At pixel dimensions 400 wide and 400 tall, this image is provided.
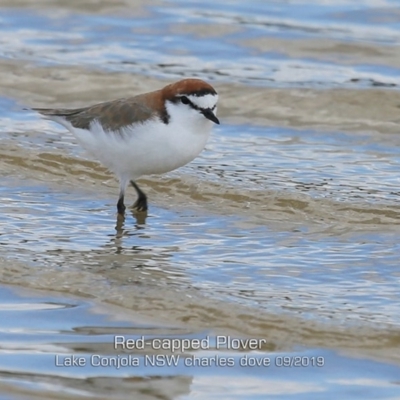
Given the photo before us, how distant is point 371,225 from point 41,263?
260 centimetres

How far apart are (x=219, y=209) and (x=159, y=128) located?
105cm

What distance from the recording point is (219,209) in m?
9.13

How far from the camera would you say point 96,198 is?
9.48m

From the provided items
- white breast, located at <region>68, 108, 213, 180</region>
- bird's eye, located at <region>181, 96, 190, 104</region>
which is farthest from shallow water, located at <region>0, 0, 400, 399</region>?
bird's eye, located at <region>181, 96, 190, 104</region>

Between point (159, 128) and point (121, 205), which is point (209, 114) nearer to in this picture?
point (159, 128)

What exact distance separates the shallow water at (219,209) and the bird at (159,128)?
1.60 ft

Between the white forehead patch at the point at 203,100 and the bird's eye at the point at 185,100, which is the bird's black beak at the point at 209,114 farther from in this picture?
the bird's eye at the point at 185,100

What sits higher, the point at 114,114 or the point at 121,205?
the point at 114,114

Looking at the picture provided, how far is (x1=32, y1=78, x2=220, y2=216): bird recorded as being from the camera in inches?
331

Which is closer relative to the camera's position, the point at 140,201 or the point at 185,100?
the point at 185,100

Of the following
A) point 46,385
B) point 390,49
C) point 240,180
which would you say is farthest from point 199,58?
point 46,385

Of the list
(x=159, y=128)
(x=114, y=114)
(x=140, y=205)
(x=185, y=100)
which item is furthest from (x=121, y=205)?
(x=185, y=100)

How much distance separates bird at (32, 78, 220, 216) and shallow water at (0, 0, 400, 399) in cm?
49

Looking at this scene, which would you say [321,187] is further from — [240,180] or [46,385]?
[46,385]
